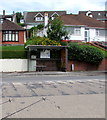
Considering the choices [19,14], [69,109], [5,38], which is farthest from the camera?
[19,14]

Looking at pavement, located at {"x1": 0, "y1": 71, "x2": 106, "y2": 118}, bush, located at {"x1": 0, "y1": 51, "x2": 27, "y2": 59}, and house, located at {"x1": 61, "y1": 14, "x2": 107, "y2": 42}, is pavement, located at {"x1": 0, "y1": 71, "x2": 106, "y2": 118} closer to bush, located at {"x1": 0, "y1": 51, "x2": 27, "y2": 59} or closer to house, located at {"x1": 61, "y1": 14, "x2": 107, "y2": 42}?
bush, located at {"x1": 0, "y1": 51, "x2": 27, "y2": 59}

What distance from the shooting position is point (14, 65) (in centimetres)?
2758

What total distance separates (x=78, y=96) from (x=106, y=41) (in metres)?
36.8

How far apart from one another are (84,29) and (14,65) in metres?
20.7

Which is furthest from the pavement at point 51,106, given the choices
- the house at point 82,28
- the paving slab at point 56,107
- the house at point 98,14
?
the house at point 98,14

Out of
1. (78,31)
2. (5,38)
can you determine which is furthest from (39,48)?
(78,31)

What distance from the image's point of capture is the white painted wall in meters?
27.4

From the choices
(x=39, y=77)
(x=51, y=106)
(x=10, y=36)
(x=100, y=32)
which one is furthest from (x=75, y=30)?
(x=51, y=106)

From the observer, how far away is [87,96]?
34.1ft

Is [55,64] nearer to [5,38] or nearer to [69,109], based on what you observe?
[5,38]

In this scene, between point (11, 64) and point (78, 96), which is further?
point (11, 64)

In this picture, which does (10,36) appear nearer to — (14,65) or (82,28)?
(82,28)

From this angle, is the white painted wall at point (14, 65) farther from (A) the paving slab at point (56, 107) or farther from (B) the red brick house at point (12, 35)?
(A) the paving slab at point (56, 107)

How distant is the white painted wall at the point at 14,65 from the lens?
89.9 ft
